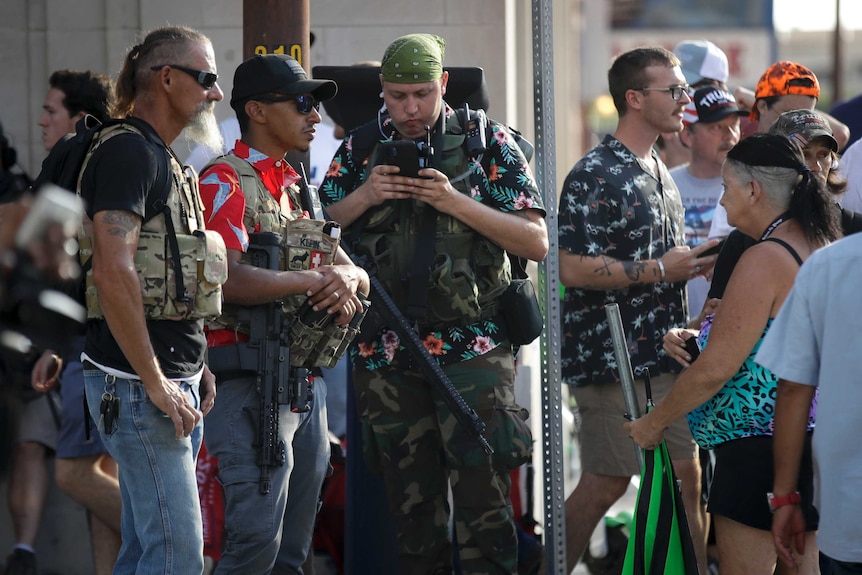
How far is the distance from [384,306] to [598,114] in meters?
40.2

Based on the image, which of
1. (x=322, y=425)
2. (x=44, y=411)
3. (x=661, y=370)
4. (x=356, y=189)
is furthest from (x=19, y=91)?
(x=661, y=370)

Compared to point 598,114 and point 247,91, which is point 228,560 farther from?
point 598,114

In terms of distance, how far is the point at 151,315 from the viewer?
11.1 ft

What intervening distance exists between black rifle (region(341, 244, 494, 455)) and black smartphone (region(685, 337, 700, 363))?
733 millimetres

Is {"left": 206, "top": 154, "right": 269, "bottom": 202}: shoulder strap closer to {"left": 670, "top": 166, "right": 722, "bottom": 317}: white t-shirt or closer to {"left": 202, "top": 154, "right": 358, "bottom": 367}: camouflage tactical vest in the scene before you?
{"left": 202, "top": 154, "right": 358, "bottom": 367}: camouflage tactical vest

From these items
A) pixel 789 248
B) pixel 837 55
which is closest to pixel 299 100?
pixel 789 248

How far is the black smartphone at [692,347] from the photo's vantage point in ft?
13.3

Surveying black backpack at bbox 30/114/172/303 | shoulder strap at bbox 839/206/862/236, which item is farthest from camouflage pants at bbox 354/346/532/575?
black backpack at bbox 30/114/172/303

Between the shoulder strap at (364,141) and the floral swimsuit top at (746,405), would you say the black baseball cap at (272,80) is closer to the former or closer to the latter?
the shoulder strap at (364,141)

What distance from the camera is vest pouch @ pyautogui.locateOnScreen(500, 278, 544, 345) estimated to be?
14.4 ft

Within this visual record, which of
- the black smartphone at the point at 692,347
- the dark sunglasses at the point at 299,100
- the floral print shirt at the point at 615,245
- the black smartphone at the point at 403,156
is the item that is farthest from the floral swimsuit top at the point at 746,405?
the dark sunglasses at the point at 299,100

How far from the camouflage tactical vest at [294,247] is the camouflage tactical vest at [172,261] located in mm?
464

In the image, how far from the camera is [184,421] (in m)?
3.36

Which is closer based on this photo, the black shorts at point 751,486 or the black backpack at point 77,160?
the black backpack at point 77,160
